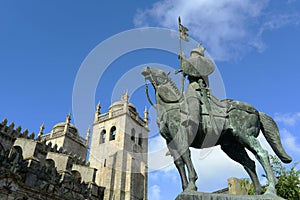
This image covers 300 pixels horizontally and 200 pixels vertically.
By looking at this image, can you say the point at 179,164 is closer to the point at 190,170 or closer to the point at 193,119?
the point at 190,170

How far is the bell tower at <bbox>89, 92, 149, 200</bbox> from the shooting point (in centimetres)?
3988

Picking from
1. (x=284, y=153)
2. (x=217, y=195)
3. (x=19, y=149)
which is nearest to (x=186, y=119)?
(x=217, y=195)

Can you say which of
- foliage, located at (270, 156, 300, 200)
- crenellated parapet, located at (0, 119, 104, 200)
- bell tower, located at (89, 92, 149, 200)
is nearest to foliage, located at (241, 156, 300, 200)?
foliage, located at (270, 156, 300, 200)

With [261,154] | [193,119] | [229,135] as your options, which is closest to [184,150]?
[193,119]

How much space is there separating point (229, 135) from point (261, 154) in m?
0.69

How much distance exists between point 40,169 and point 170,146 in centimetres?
1950

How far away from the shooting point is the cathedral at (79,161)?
20.5 meters

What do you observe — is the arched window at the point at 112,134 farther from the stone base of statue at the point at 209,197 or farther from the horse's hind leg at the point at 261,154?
the stone base of statue at the point at 209,197

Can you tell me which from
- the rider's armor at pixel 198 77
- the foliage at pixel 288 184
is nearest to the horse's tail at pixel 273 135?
the rider's armor at pixel 198 77

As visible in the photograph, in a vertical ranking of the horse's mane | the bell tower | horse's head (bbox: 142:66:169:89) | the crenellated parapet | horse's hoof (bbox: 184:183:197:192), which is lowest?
horse's hoof (bbox: 184:183:197:192)

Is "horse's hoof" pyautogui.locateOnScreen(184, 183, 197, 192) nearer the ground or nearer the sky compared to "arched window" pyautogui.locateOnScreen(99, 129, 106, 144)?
nearer the ground

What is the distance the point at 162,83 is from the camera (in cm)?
616

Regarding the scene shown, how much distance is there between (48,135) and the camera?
48.1m

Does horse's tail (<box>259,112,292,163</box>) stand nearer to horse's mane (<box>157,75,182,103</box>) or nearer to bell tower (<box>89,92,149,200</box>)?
horse's mane (<box>157,75,182,103</box>)
